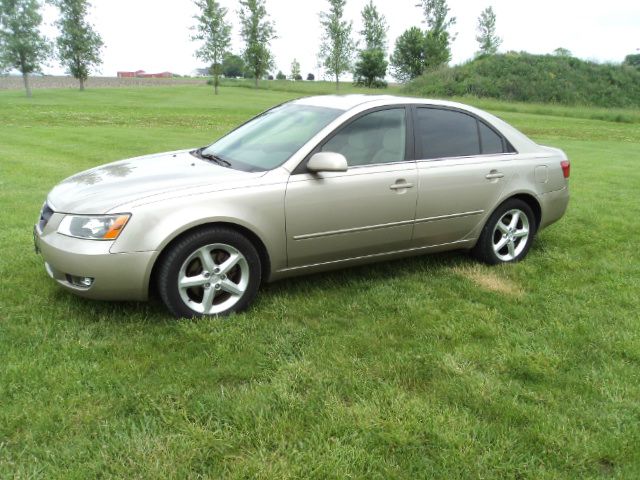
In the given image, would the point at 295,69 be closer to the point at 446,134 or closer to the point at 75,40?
the point at 75,40

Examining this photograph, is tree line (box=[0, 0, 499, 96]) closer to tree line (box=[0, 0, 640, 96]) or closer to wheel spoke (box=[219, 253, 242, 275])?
tree line (box=[0, 0, 640, 96])

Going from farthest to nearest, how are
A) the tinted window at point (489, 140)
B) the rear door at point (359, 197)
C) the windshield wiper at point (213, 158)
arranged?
the tinted window at point (489, 140) → the windshield wiper at point (213, 158) → the rear door at point (359, 197)

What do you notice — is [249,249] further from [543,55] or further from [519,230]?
[543,55]

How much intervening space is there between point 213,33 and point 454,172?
5118 centimetres

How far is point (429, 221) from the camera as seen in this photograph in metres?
4.64

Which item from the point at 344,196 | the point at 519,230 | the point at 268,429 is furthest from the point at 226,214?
the point at 519,230

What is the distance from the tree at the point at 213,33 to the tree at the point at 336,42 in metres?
12.3

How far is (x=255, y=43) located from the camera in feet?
192

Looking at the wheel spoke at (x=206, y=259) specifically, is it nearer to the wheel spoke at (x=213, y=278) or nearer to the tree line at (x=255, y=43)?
the wheel spoke at (x=213, y=278)

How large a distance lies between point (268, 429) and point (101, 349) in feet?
4.22

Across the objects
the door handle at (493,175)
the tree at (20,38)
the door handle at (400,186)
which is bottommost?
the door handle at (400,186)

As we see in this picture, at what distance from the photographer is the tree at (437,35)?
59.9 metres

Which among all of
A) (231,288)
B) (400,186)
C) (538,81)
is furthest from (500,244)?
(538,81)

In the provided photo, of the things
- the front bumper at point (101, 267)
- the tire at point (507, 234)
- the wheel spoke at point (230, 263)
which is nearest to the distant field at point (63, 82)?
the front bumper at point (101, 267)
